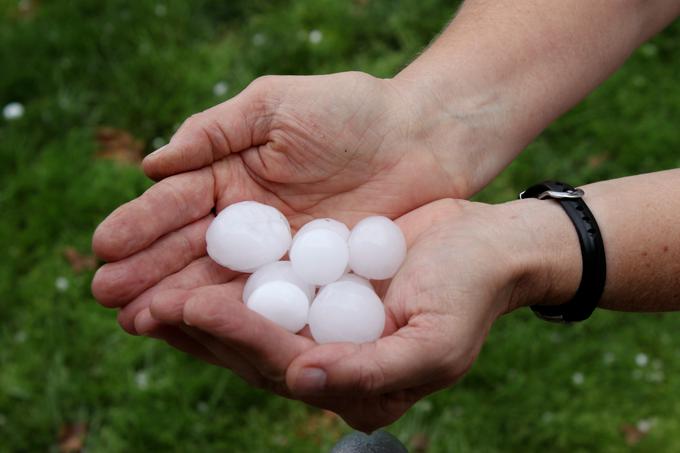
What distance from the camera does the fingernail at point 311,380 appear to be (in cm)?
136

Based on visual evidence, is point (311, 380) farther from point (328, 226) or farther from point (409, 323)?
point (328, 226)

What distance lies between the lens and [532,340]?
101 inches

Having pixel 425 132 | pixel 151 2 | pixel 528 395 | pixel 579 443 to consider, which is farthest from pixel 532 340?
pixel 151 2

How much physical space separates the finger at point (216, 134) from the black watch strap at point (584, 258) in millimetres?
708

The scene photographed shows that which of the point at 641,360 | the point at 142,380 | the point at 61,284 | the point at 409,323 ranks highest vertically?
the point at 409,323

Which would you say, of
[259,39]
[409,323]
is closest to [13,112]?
[259,39]

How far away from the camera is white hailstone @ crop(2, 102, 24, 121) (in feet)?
10.1

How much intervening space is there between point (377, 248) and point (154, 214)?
513mm

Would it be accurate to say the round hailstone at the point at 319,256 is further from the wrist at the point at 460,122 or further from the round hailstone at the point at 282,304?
the wrist at the point at 460,122

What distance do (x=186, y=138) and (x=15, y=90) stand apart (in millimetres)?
1783

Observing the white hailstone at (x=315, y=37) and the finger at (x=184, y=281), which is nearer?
the finger at (x=184, y=281)

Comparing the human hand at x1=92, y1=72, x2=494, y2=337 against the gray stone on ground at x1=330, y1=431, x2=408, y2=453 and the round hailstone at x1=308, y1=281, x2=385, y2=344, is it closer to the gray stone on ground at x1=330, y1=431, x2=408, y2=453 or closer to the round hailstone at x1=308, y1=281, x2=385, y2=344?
the round hailstone at x1=308, y1=281, x2=385, y2=344

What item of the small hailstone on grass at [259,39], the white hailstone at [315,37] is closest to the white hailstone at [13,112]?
the small hailstone on grass at [259,39]

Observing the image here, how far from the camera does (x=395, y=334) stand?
4.82ft
